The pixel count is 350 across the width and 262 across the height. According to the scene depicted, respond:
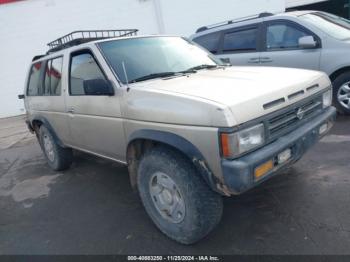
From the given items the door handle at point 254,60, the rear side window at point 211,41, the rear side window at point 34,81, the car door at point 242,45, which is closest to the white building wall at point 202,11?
the rear side window at point 211,41

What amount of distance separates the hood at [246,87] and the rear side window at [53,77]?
1753 millimetres

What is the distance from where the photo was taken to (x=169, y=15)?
43.5 ft

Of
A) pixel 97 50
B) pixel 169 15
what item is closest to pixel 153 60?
pixel 97 50

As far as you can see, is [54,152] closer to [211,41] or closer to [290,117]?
[290,117]

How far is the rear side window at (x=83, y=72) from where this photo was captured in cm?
367

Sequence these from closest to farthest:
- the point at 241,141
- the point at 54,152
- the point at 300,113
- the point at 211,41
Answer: the point at 241,141, the point at 300,113, the point at 54,152, the point at 211,41

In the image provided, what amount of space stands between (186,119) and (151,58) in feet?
4.29

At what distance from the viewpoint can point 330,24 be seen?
6.05m

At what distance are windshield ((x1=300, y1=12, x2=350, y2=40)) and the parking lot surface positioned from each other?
176 cm

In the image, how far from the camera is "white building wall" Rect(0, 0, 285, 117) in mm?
13023

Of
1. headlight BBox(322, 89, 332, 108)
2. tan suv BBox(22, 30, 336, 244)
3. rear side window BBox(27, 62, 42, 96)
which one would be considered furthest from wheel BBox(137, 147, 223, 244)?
rear side window BBox(27, 62, 42, 96)

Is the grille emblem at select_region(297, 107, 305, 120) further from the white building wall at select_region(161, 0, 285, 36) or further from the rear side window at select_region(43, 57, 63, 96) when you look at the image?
the white building wall at select_region(161, 0, 285, 36)

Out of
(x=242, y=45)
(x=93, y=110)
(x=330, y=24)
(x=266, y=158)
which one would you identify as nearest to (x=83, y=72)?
(x=93, y=110)

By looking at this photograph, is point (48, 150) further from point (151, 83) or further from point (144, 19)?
point (144, 19)
